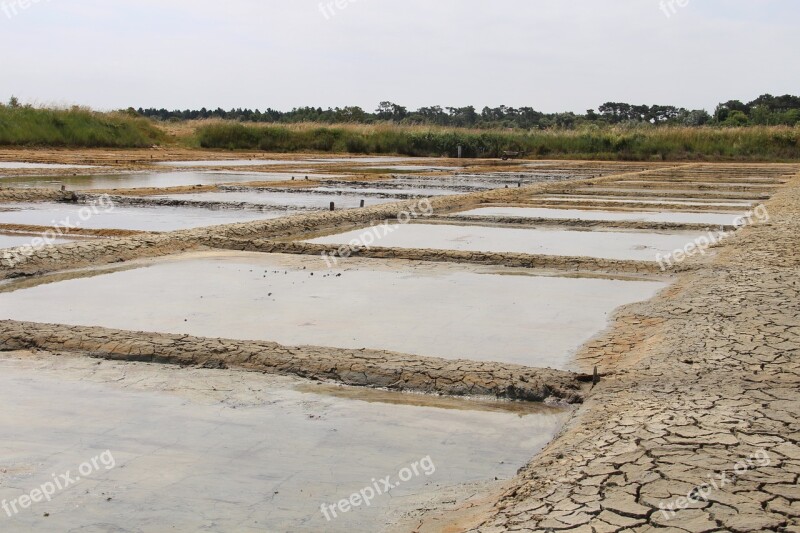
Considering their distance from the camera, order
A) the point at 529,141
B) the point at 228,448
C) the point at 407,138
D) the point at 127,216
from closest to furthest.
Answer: the point at 228,448 → the point at 127,216 → the point at 529,141 → the point at 407,138

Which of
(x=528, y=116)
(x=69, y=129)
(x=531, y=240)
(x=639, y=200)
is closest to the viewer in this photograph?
(x=531, y=240)

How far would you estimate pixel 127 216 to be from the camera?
37.7ft

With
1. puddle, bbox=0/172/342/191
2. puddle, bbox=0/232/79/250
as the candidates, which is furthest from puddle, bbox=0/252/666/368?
puddle, bbox=0/172/342/191

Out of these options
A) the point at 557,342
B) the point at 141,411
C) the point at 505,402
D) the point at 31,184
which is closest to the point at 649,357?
the point at 557,342

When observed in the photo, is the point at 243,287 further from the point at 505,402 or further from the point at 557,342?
the point at 505,402

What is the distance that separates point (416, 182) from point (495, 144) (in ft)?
62.6

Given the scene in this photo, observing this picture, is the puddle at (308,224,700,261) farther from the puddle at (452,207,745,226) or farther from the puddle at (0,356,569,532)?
the puddle at (0,356,569,532)

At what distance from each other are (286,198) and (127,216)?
143 inches

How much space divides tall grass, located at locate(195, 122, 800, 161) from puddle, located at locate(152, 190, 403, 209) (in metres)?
21.4

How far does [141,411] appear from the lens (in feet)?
12.1

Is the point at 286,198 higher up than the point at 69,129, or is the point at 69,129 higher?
the point at 69,129

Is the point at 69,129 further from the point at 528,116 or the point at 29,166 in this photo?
the point at 528,116

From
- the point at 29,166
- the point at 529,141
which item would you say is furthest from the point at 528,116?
the point at 29,166

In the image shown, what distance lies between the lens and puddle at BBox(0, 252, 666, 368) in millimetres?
4934
